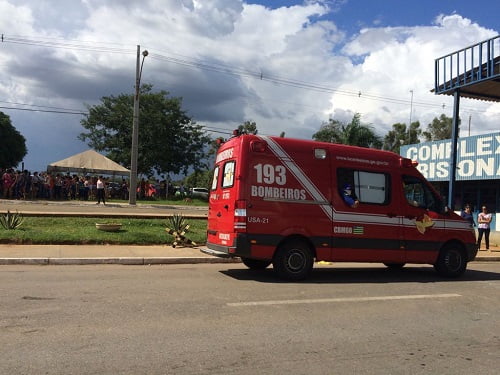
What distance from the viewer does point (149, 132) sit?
39.5 m

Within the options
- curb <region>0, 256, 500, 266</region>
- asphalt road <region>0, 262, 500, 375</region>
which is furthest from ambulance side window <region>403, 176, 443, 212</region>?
curb <region>0, 256, 500, 266</region>

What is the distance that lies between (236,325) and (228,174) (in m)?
4.01

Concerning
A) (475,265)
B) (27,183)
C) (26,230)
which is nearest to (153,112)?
(27,183)

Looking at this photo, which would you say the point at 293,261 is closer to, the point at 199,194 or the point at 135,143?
the point at 135,143

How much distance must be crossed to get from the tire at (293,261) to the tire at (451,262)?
3.25 m

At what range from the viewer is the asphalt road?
449 centimetres

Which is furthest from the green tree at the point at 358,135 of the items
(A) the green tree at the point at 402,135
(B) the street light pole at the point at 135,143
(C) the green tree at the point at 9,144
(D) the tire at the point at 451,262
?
(C) the green tree at the point at 9,144

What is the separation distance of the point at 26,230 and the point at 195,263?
4895 millimetres

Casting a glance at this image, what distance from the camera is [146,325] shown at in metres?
5.55

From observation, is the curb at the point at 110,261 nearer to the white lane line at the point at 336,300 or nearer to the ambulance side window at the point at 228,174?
the ambulance side window at the point at 228,174

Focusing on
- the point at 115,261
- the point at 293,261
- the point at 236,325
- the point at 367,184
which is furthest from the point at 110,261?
the point at 367,184

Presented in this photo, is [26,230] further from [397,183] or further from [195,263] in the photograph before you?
[397,183]

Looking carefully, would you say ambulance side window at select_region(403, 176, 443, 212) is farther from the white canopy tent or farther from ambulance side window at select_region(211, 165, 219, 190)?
the white canopy tent

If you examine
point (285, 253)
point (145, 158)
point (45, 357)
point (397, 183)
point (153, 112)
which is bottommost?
point (45, 357)
